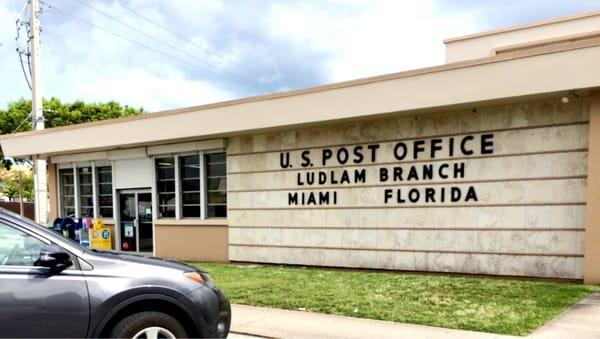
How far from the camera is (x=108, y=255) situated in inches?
171

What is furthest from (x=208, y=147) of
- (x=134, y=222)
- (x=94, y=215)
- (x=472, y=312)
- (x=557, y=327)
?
(x=557, y=327)

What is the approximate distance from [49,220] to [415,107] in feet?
48.1

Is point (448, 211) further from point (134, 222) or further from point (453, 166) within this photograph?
point (134, 222)

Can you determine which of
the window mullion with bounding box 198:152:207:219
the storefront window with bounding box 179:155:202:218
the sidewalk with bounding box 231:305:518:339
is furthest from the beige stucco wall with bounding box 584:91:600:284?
the storefront window with bounding box 179:155:202:218

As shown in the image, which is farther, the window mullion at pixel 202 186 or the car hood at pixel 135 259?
the window mullion at pixel 202 186

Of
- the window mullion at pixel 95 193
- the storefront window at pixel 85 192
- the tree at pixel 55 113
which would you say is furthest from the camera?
the tree at pixel 55 113

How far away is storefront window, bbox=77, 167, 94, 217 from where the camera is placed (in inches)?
653

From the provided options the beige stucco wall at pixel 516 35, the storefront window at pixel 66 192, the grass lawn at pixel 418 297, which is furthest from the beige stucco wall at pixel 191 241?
the beige stucco wall at pixel 516 35

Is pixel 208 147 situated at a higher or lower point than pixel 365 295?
higher

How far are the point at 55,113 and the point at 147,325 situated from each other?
34.0 metres

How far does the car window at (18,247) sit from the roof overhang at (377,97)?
7.11 metres

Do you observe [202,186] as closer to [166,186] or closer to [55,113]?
[166,186]

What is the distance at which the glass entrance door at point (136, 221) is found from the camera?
15188 millimetres

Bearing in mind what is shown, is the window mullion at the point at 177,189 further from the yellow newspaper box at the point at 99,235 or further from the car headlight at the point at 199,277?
the car headlight at the point at 199,277
